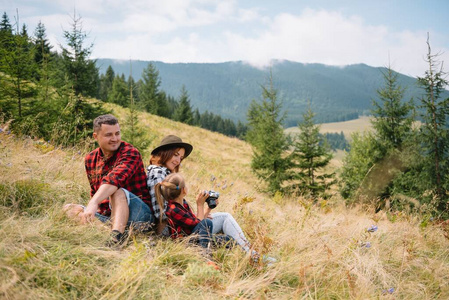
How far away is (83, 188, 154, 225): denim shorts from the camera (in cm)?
298

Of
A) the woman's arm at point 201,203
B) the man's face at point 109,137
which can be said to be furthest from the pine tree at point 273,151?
the man's face at point 109,137

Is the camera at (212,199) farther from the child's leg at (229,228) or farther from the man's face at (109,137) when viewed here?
the man's face at (109,137)

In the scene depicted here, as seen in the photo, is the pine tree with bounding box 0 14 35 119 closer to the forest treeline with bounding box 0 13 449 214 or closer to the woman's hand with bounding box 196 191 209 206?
the forest treeline with bounding box 0 13 449 214

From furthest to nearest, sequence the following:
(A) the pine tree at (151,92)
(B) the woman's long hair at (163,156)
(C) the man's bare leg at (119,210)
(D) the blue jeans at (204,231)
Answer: (A) the pine tree at (151,92) < (B) the woman's long hair at (163,156) < (D) the blue jeans at (204,231) < (C) the man's bare leg at (119,210)

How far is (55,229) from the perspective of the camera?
253cm


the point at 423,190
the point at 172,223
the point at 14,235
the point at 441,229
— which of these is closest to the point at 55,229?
the point at 14,235

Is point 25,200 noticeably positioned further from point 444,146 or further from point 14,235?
point 444,146

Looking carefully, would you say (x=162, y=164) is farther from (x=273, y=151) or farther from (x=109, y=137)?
(x=273, y=151)

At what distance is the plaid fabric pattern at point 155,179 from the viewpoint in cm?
315

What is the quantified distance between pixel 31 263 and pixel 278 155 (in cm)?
1209

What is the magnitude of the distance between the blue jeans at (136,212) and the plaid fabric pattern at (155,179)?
94mm

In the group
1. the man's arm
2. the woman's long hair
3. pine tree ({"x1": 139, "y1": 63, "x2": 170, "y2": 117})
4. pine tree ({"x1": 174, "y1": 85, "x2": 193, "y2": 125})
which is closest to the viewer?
the man's arm

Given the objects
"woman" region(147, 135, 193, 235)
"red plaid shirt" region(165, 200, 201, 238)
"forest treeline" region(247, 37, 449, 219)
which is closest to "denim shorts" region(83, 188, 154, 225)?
"woman" region(147, 135, 193, 235)

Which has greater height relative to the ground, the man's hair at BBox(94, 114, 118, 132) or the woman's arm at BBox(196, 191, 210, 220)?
the man's hair at BBox(94, 114, 118, 132)
